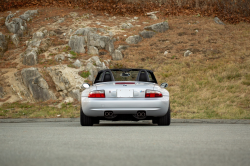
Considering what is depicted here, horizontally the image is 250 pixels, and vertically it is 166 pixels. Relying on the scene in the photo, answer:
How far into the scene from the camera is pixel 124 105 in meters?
8.39

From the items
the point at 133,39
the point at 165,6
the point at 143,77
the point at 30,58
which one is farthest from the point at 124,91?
the point at 165,6

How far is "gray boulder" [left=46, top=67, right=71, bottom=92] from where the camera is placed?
812 inches

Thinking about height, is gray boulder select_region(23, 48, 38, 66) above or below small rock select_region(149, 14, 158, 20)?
below

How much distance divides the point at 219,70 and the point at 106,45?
29.6 feet

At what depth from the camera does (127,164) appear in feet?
12.3

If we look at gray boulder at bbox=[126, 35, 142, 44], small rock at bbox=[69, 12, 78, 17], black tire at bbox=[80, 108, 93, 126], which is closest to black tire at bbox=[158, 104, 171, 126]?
black tire at bbox=[80, 108, 93, 126]

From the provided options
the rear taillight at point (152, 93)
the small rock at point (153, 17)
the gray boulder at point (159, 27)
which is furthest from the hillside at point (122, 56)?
the rear taillight at point (152, 93)

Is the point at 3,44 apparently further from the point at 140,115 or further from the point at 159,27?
the point at 140,115

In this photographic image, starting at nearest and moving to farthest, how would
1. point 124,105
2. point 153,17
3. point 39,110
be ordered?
point 124,105
point 39,110
point 153,17

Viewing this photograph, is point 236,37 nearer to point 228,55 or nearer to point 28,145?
point 228,55

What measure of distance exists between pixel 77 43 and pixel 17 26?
21.4 feet

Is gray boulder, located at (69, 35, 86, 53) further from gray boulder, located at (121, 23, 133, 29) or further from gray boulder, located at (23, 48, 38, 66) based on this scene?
gray boulder, located at (121, 23, 133, 29)

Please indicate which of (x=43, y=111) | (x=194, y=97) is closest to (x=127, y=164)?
(x=43, y=111)

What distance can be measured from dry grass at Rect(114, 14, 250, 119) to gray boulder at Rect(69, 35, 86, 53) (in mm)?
3266
